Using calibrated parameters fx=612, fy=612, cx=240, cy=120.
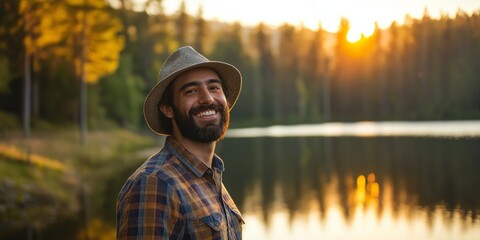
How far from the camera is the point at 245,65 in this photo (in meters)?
83.2

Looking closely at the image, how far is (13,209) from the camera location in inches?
658

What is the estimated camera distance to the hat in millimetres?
2785

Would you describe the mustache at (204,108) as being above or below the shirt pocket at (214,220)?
above

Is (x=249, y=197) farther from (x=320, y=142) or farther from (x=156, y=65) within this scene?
(x=156, y=65)

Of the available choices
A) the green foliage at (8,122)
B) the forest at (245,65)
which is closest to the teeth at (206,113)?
the forest at (245,65)

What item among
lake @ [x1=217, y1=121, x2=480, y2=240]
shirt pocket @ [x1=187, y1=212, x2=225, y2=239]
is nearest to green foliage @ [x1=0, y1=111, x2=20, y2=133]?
lake @ [x1=217, y1=121, x2=480, y2=240]

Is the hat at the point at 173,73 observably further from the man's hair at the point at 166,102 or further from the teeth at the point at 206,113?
the teeth at the point at 206,113

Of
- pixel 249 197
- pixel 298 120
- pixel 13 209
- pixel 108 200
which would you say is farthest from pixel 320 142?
pixel 298 120

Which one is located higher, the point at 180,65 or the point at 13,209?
the point at 180,65

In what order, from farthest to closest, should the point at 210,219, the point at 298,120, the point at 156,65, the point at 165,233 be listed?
the point at 298,120 → the point at 156,65 → the point at 210,219 → the point at 165,233

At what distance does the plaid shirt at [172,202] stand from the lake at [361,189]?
13.5 meters

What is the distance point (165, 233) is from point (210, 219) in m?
0.26

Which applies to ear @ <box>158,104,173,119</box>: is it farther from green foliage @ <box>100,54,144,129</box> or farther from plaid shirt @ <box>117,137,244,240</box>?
green foliage @ <box>100,54,144,129</box>

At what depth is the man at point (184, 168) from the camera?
2.41 m
